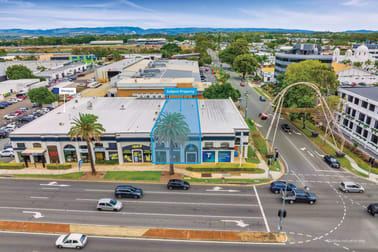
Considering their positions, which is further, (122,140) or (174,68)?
(174,68)

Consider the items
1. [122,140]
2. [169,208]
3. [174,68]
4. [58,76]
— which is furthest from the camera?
[58,76]

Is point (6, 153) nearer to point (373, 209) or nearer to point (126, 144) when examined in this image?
point (126, 144)

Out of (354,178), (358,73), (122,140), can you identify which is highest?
(358,73)

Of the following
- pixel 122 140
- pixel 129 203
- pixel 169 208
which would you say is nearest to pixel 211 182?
pixel 169 208

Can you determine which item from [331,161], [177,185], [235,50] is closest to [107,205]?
[177,185]

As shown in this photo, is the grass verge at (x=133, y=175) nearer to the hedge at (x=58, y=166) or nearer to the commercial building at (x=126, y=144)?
the commercial building at (x=126, y=144)

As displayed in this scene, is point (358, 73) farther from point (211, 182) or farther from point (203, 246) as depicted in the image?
point (203, 246)
